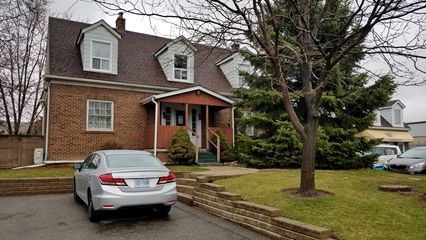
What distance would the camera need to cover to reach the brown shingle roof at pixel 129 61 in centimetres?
1658

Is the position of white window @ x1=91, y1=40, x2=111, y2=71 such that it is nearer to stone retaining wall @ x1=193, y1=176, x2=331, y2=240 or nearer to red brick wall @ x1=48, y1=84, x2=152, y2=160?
red brick wall @ x1=48, y1=84, x2=152, y2=160

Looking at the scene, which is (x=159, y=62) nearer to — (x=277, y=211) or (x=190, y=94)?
(x=190, y=94)

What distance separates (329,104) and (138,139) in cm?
972

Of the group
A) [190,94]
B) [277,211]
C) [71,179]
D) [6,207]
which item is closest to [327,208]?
[277,211]

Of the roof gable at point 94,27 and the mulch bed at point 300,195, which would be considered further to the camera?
the roof gable at point 94,27

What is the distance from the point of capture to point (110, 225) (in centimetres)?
699

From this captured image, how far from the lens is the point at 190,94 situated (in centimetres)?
1714

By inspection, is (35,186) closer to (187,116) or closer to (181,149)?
(181,149)

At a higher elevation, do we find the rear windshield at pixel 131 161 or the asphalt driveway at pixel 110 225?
the rear windshield at pixel 131 161

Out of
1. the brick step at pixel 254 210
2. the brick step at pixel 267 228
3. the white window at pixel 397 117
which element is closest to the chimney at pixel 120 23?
the brick step at pixel 254 210

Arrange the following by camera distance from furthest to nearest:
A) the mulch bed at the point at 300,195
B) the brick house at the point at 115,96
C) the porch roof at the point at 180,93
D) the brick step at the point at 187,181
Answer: the porch roof at the point at 180,93, the brick house at the point at 115,96, the brick step at the point at 187,181, the mulch bed at the point at 300,195

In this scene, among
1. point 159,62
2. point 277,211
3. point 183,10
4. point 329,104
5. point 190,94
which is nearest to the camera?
point 277,211

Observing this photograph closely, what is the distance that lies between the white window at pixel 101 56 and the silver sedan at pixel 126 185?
34.4 feet

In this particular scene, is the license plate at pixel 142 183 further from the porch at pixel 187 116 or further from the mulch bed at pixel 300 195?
the porch at pixel 187 116
